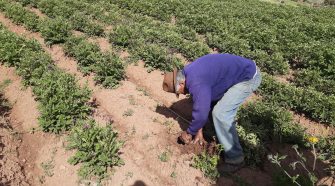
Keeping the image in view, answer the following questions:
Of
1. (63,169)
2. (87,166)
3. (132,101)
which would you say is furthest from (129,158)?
(132,101)

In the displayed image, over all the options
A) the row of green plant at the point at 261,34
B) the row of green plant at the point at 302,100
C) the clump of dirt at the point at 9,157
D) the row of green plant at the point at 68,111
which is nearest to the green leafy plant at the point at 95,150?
the row of green plant at the point at 68,111

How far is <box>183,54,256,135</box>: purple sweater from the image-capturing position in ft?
16.8

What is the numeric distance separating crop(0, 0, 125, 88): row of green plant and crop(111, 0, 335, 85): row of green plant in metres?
4.17

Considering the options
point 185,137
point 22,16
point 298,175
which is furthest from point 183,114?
point 22,16

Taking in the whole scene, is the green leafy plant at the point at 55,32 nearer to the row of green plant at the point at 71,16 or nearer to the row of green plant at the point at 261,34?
the row of green plant at the point at 71,16

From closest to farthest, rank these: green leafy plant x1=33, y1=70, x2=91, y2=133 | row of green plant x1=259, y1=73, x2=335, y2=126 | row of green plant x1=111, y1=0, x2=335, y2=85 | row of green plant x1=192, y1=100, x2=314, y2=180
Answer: row of green plant x1=192, y1=100, x2=314, y2=180 < green leafy plant x1=33, y1=70, x2=91, y2=133 < row of green plant x1=259, y1=73, x2=335, y2=126 < row of green plant x1=111, y1=0, x2=335, y2=85

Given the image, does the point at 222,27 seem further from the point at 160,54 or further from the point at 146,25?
the point at 160,54

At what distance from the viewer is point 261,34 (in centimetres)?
1244

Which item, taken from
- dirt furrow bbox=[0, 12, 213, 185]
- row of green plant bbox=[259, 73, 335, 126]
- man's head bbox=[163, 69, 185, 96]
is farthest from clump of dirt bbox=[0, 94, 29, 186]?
row of green plant bbox=[259, 73, 335, 126]

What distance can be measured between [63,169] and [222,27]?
9.01 metres

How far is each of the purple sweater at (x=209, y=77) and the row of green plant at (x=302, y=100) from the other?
3030 mm

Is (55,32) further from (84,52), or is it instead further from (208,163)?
(208,163)

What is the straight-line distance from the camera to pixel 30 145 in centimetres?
665

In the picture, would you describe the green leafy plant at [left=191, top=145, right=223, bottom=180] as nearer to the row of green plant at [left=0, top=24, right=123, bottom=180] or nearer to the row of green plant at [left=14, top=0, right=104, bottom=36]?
the row of green plant at [left=0, top=24, right=123, bottom=180]
